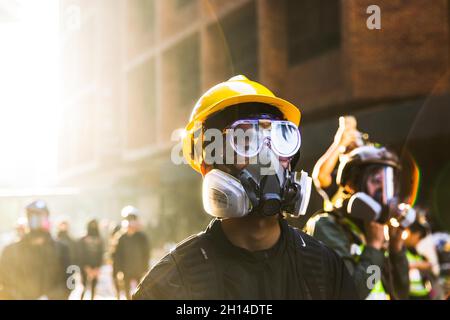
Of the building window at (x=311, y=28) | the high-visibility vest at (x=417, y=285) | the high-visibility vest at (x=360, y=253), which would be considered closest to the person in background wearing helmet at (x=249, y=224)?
the high-visibility vest at (x=360, y=253)

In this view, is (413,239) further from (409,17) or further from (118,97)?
(118,97)

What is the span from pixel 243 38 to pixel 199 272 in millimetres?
18006

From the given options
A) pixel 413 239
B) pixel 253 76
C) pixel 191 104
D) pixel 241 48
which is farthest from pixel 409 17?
pixel 191 104

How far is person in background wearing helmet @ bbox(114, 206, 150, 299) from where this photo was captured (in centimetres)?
888

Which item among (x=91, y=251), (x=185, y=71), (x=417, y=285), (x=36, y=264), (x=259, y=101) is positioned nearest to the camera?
(x=259, y=101)

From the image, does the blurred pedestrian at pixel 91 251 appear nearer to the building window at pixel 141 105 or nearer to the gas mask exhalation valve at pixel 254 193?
the gas mask exhalation valve at pixel 254 193

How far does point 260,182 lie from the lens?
2.16 m

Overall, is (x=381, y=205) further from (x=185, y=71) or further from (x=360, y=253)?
(x=185, y=71)

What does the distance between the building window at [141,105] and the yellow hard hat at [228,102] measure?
24.8m

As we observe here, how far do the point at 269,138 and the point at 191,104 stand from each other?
22.0 metres

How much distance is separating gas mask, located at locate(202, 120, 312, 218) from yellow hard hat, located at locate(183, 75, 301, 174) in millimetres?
92

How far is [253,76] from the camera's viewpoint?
722 inches

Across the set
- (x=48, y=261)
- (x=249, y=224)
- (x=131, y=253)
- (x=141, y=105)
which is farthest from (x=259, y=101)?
(x=141, y=105)
